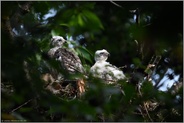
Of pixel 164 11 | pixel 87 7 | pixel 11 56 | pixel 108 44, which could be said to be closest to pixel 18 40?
pixel 11 56

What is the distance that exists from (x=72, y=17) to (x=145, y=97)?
545 mm

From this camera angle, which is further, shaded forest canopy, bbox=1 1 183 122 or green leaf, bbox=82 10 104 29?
green leaf, bbox=82 10 104 29

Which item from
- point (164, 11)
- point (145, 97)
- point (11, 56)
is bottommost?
point (145, 97)

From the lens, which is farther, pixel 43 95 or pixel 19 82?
pixel 43 95

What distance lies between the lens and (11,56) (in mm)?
1132

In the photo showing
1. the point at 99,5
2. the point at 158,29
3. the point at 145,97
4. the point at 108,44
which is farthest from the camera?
the point at 145,97

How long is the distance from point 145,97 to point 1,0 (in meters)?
0.74

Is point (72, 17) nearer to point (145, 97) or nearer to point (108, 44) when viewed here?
point (108, 44)

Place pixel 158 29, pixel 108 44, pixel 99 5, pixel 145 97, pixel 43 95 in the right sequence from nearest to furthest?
pixel 158 29 → pixel 108 44 → pixel 99 5 → pixel 43 95 → pixel 145 97

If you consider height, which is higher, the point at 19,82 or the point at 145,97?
the point at 19,82

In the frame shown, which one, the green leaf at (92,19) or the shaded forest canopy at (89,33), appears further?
the green leaf at (92,19)

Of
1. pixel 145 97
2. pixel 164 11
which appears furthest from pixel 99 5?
pixel 145 97

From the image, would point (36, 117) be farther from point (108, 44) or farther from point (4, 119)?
point (108, 44)

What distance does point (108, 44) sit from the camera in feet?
3.18
